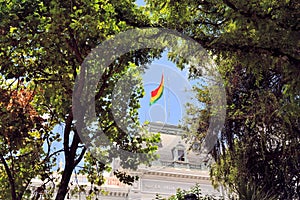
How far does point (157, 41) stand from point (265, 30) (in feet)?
5.02

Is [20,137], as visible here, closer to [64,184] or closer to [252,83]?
[64,184]

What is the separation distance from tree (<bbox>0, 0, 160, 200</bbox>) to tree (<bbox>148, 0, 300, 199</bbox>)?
2.25 feet

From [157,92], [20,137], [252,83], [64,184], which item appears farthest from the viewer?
[252,83]

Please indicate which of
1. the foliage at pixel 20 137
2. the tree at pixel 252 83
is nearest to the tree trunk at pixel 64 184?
the foliage at pixel 20 137

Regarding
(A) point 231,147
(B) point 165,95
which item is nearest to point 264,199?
(A) point 231,147

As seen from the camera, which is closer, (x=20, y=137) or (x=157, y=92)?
(x=157, y=92)

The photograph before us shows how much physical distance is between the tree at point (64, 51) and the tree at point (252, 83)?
0.68 m

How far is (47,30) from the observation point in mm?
4445

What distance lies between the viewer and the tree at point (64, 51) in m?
4.23

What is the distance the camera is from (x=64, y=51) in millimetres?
5449

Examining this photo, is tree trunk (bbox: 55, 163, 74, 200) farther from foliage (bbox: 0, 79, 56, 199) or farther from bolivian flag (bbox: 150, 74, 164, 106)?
bolivian flag (bbox: 150, 74, 164, 106)

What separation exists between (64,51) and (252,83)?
12.8 ft

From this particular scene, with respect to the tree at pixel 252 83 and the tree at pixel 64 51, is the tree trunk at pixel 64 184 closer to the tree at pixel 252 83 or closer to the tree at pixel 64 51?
the tree at pixel 64 51

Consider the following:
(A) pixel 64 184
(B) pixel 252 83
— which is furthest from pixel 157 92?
(B) pixel 252 83
